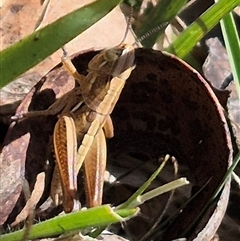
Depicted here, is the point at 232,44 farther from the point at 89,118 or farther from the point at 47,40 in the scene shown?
the point at 47,40

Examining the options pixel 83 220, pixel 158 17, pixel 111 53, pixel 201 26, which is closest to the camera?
pixel 83 220

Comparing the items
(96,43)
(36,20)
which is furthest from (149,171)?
(36,20)

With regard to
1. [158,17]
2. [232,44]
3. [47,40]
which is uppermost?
[47,40]

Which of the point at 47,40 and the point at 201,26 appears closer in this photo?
the point at 47,40

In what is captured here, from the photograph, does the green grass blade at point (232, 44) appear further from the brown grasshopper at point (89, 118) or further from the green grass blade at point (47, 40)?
the green grass blade at point (47, 40)

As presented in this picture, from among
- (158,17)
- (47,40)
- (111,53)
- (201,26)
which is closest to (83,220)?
(47,40)
